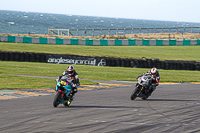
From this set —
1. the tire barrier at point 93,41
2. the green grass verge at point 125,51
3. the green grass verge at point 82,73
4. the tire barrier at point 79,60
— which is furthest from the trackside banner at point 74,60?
the tire barrier at point 93,41

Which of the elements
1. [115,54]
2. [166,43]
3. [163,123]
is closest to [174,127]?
[163,123]

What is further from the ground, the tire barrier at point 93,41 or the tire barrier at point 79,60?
the tire barrier at point 93,41

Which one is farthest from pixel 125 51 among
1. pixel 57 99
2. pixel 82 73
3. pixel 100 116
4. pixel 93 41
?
pixel 100 116

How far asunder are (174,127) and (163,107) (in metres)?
3.35

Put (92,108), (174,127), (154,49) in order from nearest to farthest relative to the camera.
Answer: (174,127) < (92,108) < (154,49)

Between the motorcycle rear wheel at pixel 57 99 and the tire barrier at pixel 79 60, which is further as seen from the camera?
the tire barrier at pixel 79 60

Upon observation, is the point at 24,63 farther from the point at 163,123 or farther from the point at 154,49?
the point at 163,123

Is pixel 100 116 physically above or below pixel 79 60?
below

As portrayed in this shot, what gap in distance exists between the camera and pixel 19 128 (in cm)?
827

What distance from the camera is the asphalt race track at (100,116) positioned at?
849cm

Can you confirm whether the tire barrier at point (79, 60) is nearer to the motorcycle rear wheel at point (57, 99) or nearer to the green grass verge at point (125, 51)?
the green grass verge at point (125, 51)

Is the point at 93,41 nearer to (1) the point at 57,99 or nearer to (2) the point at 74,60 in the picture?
(2) the point at 74,60

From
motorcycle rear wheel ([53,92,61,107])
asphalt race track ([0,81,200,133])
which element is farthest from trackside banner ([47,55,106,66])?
motorcycle rear wheel ([53,92,61,107])

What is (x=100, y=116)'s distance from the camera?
33.3 feet
